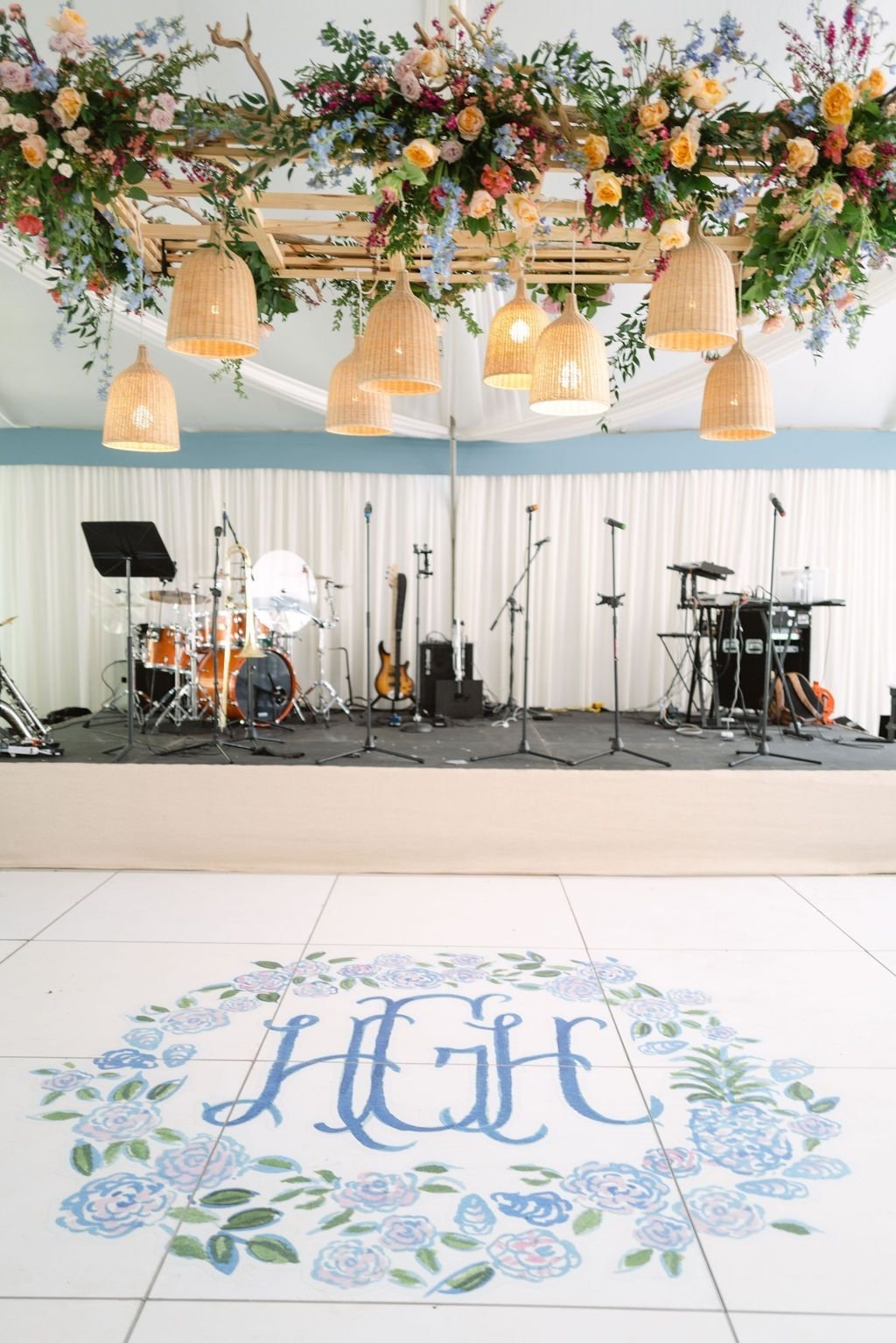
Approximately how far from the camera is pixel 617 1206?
5.91 ft

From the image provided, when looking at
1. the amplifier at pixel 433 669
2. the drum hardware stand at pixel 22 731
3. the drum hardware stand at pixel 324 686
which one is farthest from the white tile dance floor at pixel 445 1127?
the drum hardware stand at pixel 324 686

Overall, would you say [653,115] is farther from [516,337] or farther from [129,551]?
[129,551]

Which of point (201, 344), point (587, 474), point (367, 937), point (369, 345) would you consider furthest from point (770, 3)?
point (587, 474)

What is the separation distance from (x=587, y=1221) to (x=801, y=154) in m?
2.48

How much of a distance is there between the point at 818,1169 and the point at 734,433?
2.17 m

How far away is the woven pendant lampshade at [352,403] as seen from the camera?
10.5 feet

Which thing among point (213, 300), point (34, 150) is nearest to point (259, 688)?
point (213, 300)

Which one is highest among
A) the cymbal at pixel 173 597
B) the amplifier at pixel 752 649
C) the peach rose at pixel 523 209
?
the peach rose at pixel 523 209

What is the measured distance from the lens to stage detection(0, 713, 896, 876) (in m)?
4.33

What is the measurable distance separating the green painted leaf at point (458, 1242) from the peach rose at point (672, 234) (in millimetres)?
2228

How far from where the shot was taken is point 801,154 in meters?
2.27

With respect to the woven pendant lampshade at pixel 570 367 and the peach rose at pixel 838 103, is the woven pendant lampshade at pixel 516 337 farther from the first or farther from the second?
the peach rose at pixel 838 103

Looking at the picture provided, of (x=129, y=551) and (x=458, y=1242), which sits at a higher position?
(x=129, y=551)

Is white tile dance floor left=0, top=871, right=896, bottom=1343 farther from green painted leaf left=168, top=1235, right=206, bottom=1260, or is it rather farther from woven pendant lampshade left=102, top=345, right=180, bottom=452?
A: woven pendant lampshade left=102, top=345, right=180, bottom=452
